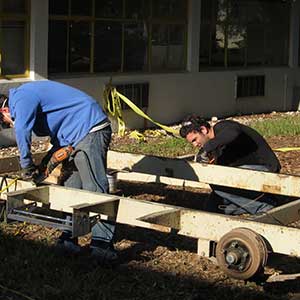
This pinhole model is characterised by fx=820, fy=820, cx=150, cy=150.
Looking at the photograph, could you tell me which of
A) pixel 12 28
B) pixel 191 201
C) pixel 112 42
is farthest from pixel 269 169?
pixel 112 42

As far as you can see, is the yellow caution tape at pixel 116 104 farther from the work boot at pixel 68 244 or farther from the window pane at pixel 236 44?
the work boot at pixel 68 244

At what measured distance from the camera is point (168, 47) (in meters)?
16.5

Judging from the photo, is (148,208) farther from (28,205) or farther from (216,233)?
(28,205)

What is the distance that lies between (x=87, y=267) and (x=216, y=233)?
1356 mm

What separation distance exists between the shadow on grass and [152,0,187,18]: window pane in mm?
9599

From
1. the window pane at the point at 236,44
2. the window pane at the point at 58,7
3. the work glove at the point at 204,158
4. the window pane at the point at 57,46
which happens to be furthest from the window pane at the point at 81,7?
the work glove at the point at 204,158

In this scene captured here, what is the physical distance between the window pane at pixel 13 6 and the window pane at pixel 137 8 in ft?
8.73

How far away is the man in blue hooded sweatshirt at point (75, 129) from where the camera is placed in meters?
6.57

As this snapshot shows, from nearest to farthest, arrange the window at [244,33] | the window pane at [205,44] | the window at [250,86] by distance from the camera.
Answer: the window pane at [205,44] < the window at [244,33] < the window at [250,86]

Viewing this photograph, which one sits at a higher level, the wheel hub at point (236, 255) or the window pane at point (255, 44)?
the window pane at point (255, 44)

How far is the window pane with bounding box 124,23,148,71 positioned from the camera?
50.9ft

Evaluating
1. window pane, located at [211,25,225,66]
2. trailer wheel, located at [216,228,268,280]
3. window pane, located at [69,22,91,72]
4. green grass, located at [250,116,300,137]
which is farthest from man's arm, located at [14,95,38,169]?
window pane, located at [211,25,225,66]

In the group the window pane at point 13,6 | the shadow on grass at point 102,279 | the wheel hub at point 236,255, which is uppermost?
the window pane at point 13,6

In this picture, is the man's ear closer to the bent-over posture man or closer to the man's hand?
the bent-over posture man
